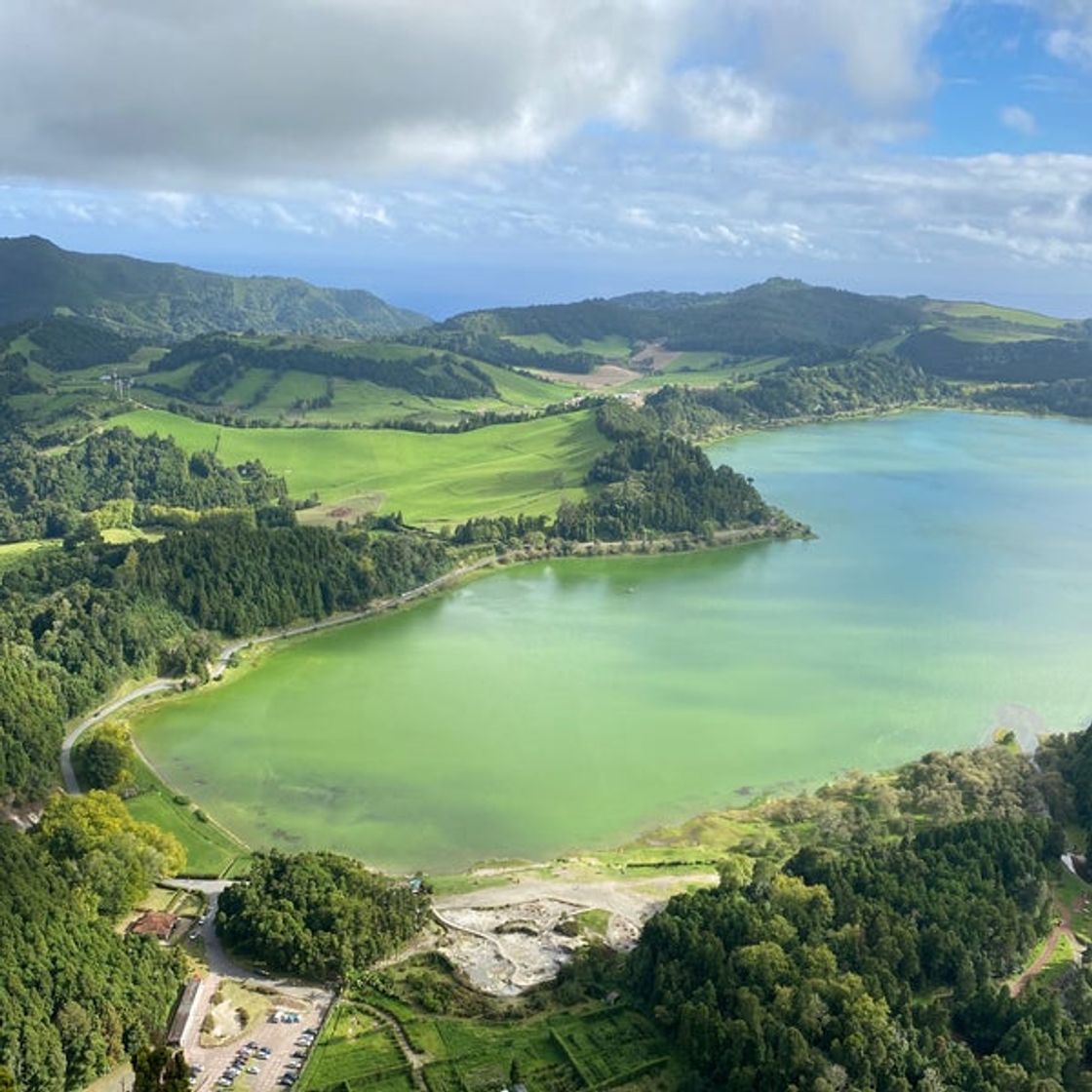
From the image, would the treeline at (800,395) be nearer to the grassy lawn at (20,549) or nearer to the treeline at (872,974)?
the grassy lawn at (20,549)

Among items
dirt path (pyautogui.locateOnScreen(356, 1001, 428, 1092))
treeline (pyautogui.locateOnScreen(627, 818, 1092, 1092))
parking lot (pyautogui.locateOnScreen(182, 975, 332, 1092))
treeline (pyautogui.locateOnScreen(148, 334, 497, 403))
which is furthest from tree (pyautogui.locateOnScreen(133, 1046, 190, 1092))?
treeline (pyautogui.locateOnScreen(148, 334, 497, 403))

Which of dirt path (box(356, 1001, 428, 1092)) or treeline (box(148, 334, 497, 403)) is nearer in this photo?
dirt path (box(356, 1001, 428, 1092))

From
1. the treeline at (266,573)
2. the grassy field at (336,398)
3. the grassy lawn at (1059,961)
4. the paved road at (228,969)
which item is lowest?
the paved road at (228,969)

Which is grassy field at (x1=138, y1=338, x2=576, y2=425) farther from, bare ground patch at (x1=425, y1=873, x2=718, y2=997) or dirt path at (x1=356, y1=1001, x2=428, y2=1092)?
dirt path at (x1=356, y1=1001, x2=428, y2=1092)

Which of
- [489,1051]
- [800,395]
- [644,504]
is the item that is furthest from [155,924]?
[800,395]

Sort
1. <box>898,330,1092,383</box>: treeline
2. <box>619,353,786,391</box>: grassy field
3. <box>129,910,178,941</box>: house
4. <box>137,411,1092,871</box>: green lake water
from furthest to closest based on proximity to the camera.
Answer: <box>898,330,1092,383</box>: treeline < <box>619,353,786,391</box>: grassy field < <box>137,411,1092,871</box>: green lake water < <box>129,910,178,941</box>: house

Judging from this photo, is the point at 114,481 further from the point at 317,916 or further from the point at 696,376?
the point at 696,376

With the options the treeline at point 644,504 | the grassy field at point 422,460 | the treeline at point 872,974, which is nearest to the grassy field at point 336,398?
the grassy field at point 422,460
